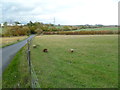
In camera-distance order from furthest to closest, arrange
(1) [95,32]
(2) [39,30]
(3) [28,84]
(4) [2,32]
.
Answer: (2) [39,30] < (1) [95,32] < (4) [2,32] < (3) [28,84]

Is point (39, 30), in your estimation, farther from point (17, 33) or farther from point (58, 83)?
point (58, 83)

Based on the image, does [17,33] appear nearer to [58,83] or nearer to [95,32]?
[95,32]

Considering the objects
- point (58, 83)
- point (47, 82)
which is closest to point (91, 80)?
point (58, 83)

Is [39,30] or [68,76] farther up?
[39,30]

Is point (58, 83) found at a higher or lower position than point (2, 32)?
lower

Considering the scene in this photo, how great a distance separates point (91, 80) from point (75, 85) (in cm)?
117

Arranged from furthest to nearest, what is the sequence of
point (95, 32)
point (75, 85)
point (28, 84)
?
point (95, 32) < point (75, 85) < point (28, 84)

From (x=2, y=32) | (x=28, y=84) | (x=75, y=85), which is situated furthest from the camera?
(x=2, y=32)

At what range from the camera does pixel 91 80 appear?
720cm

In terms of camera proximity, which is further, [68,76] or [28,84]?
[68,76]

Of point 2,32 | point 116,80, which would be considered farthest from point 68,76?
point 2,32

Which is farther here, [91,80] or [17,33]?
[17,33]

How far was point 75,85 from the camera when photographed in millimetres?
6496

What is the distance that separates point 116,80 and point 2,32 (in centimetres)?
5982
